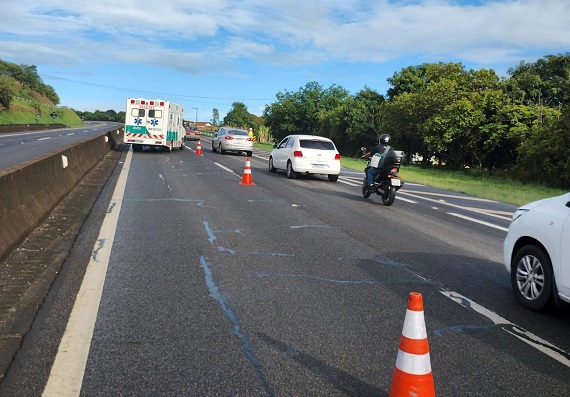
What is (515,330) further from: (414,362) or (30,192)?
(30,192)

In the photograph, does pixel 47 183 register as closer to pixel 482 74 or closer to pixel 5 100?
pixel 482 74

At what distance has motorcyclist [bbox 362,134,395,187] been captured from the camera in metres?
13.0

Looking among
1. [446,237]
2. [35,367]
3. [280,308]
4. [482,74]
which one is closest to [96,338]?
[35,367]

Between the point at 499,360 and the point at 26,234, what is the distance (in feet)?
20.7

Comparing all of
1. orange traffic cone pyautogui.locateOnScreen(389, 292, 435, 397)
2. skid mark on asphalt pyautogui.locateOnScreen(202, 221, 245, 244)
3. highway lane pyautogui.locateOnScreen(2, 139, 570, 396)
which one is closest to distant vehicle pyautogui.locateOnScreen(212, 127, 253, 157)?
highway lane pyautogui.locateOnScreen(2, 139, 570, 396)

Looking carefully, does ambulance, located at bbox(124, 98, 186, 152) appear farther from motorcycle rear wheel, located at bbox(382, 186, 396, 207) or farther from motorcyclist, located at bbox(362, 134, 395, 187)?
motorcycle rear wheel, located at bbox(382, 186, 396, 207)

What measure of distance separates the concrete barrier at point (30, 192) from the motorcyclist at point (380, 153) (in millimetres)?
7383

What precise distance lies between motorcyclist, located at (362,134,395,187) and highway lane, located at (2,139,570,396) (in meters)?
3.30

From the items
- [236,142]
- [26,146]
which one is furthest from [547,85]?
[26,146]

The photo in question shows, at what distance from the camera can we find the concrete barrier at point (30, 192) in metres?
6.63

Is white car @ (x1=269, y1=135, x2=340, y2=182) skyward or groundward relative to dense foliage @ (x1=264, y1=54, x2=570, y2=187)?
groundward

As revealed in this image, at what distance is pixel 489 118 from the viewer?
32469 mm

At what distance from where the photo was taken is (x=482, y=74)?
36000 mm

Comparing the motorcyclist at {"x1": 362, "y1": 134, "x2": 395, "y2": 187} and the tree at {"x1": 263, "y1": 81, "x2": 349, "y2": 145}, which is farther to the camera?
the tree at {"x1": 263, "y1": 81, "x2": 349, "y2": 145}
